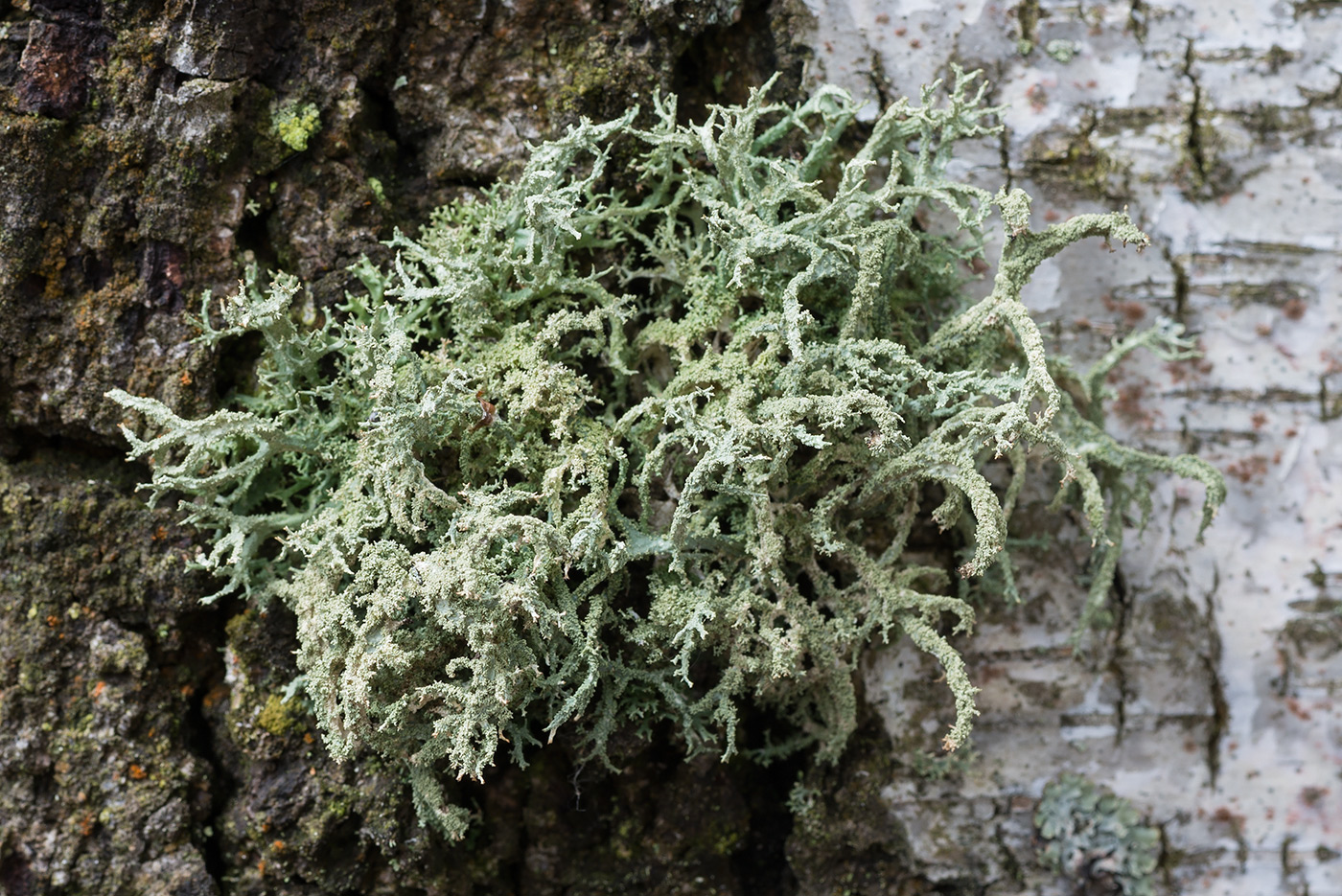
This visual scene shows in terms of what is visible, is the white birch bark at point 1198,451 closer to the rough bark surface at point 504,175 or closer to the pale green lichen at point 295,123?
the rough bark surface at point 504,175

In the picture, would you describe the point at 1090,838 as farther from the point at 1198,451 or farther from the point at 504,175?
the point at 504,175

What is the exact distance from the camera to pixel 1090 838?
2.31m

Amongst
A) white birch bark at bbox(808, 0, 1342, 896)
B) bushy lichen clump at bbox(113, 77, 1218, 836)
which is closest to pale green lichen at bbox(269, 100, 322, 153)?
bushy lichen clump at bbox(113, 77, 1218, 836)

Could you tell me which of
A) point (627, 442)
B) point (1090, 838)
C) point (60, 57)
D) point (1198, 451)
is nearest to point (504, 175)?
point (627, 442)

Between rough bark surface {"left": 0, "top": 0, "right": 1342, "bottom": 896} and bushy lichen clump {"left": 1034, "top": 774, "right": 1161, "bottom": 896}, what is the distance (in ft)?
0.12

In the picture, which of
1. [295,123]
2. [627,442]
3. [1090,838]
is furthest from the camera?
[1090,838]

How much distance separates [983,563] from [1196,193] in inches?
51.7

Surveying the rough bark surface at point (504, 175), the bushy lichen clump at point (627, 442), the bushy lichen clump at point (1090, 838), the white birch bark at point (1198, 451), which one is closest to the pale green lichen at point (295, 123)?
the rough bark surface at point (504, 175)

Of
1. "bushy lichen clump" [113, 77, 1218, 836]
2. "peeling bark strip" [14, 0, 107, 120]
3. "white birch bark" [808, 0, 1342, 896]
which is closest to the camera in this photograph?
"bushy lichen clump" [113, 77, 1218, 836]

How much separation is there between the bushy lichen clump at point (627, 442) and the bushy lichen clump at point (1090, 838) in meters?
0.65

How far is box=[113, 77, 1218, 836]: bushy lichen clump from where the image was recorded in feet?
5.65

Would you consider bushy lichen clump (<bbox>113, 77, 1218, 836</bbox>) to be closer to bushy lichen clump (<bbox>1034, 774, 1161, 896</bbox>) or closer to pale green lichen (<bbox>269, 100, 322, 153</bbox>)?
pale green lichen (<bbox>269, 100, 322, 153</bbox>)

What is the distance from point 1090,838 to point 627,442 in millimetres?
1514

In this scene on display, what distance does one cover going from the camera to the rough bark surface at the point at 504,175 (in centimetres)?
201
